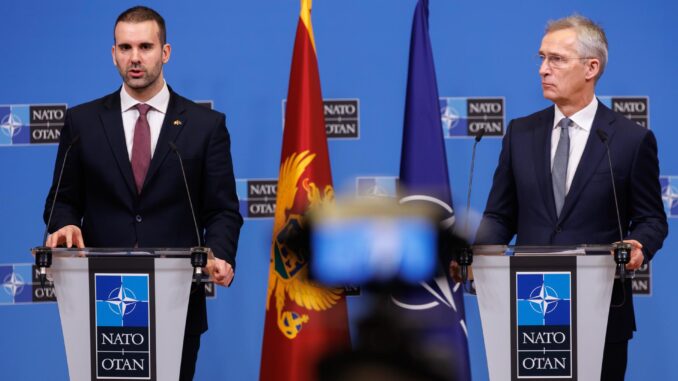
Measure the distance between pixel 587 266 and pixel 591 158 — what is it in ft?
2.28

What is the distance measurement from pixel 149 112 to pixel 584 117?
5.21 ft

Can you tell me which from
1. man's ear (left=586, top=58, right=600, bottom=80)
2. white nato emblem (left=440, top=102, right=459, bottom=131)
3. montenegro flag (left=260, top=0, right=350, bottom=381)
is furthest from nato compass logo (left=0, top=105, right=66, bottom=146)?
man's ear (left=586, top=58, right=600, bottom=80)

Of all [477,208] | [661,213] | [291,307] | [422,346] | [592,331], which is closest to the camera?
[422,346]

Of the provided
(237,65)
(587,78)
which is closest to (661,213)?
(587,78)

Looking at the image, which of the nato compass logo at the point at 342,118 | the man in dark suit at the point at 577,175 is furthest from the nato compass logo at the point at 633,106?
the man in dark suit at the point at 577,175

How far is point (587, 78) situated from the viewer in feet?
11.7

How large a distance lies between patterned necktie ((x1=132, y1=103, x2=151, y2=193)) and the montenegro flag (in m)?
0.92

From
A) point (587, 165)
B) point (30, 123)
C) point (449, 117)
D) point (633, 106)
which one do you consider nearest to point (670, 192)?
point (633, 106)

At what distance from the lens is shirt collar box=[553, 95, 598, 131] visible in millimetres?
3518

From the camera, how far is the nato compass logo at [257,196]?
16.3 ft

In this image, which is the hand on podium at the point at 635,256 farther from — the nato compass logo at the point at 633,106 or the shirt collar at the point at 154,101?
the nato compass logo at the point at 633,106

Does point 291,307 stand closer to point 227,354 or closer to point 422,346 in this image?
point 227,354

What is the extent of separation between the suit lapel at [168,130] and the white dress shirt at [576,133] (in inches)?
53.3

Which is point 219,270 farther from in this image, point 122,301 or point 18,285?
point 18,285
